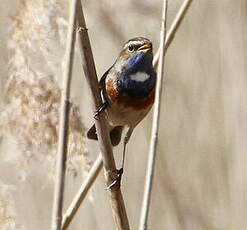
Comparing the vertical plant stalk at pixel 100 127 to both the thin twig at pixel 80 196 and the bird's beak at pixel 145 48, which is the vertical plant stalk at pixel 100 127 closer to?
the thin twig at pixel 80 196

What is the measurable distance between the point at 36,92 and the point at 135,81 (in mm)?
390

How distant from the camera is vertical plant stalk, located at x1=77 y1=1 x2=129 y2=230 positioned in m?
1.81

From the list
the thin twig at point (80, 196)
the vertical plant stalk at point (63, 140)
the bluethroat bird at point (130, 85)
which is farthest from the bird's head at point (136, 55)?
the vertical plant stalk at point (63, 140)

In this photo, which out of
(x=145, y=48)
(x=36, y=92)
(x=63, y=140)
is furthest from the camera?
(x=145, y=48)

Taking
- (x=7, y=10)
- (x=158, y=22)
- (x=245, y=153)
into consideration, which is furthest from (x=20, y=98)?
(x=245, y=153)

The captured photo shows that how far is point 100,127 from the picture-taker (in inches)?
77.5

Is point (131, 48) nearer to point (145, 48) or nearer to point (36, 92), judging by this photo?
point (145, 48)

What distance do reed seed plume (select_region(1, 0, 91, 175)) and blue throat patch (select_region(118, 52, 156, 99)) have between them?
0.80ft

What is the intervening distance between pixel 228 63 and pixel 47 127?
3.07ft

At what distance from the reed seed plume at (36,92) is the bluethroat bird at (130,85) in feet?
0.69

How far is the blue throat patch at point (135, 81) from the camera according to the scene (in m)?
2.49

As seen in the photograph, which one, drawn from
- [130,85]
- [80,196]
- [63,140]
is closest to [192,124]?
[130,85]

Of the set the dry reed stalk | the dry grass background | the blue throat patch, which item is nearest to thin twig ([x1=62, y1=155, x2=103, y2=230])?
the dry reed stalk

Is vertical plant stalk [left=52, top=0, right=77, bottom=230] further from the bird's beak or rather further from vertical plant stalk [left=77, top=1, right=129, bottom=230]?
the bird's beak
